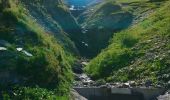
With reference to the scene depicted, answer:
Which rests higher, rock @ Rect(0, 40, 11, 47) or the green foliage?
rock @ Rect(0, 40, 11, 47)

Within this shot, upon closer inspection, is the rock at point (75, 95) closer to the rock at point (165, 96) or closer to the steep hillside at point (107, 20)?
the rock at point (165, 96)

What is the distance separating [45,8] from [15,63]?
85.8 ft

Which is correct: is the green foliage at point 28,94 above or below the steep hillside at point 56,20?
above

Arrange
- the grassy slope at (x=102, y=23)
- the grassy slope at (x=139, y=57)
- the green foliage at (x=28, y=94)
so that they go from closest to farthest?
the green foliage at (x=28, y=94)
the grassy slope at (x=139, y=57)
the grassy slope at (x=102, y=23)

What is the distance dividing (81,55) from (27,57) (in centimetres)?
2353

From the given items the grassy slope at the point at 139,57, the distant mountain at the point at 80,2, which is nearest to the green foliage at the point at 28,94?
the grassy slope at the point at 139,57

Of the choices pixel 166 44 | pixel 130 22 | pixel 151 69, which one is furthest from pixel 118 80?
pixel 130 22

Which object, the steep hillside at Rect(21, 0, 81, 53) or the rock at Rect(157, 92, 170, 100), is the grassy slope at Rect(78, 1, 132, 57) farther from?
the rock at Rect(157, 92, 170, 100)

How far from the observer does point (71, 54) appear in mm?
48875

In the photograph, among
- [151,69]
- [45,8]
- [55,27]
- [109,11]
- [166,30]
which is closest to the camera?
[151,69]

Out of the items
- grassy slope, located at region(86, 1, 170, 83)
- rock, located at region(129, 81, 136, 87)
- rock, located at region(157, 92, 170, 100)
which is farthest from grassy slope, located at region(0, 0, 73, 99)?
grassy slope, located at region(86, 1, 170, 83)

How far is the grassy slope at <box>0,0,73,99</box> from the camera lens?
29.2m

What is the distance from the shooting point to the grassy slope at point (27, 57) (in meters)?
29.2

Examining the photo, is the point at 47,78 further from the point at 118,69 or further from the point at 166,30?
the point at 166,30
